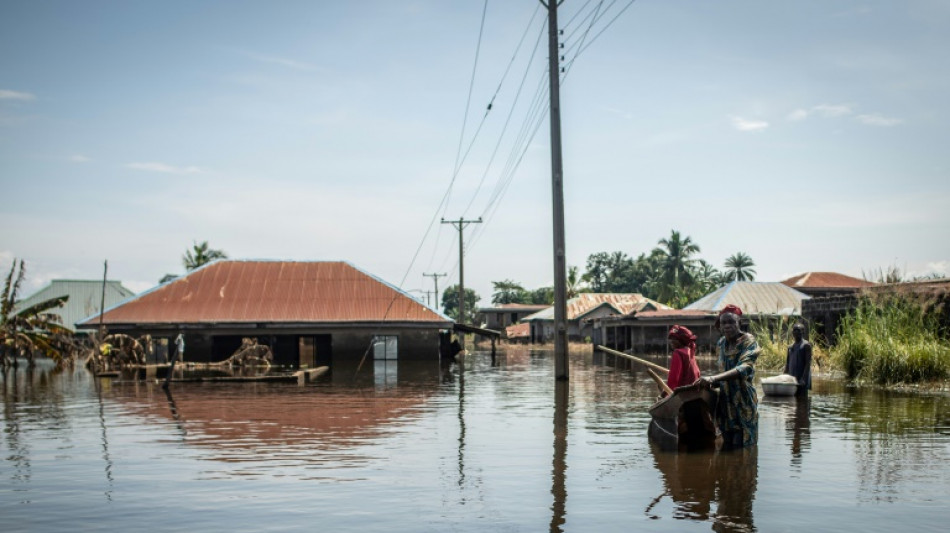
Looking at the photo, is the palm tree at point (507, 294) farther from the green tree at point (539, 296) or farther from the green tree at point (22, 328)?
the green tree at point (22, 328)

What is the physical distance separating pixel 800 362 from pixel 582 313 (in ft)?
171

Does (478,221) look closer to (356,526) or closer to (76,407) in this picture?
(76,407)

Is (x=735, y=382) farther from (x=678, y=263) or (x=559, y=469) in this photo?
(x=678, y=263)

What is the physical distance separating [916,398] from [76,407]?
56.6 feet

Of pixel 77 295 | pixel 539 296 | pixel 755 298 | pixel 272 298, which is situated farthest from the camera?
pixel 539 296

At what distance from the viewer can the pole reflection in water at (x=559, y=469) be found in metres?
7.69

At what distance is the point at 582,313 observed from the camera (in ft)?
226

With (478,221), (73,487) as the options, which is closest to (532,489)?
(73,487)

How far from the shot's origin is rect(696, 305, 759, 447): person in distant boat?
389 inches

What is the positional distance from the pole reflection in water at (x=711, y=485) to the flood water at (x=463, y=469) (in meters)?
0.03

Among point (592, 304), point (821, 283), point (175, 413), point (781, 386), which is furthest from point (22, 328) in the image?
point (821, 283)

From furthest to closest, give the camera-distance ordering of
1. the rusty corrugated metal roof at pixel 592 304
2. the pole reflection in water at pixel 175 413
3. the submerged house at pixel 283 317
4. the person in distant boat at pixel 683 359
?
the rusty corrugated metal roof at pixel 592 304, the submerged house at pixel 283 317, the pole reflection in water at pixel 175 413, the person in distant boat at pixel 683 359

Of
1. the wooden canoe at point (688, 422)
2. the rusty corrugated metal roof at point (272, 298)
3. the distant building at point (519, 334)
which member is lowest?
the wooden canoe at point (688, 422)

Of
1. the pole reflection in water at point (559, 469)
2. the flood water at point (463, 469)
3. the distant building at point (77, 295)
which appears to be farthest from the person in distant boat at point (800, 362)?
the distant building at point (77, 295)
